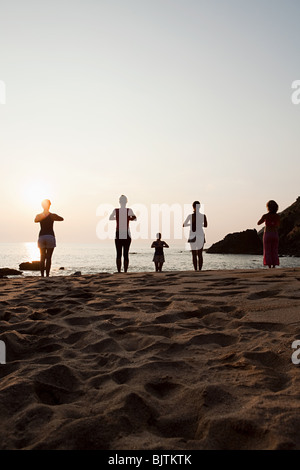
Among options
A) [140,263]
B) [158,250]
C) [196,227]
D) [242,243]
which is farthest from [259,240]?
[196,227]

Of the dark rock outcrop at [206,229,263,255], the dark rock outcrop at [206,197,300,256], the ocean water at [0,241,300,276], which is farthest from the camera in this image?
the dark rock outcrop at [206,229,263,255]

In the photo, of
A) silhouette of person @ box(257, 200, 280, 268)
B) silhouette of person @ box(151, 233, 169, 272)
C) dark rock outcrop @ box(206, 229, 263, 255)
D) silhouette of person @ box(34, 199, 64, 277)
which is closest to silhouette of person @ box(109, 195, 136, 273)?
silhouette of person @ box(34, 199, 64, 277)

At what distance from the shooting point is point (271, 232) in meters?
8.46

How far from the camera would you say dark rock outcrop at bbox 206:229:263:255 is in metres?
72.0

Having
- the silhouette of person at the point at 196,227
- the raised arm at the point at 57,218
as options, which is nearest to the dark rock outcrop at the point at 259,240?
the silhouette of person at the point at 196,227

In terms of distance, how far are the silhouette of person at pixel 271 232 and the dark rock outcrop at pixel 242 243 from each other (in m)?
65.0

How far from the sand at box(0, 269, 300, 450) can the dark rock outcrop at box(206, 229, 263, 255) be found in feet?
230

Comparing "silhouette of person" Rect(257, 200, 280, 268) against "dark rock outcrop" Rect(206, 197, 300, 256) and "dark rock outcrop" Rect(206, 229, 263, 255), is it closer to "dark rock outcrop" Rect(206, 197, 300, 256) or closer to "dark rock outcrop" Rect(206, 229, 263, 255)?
"dark rock outcrop" Rect(206, 197, 300, 256)

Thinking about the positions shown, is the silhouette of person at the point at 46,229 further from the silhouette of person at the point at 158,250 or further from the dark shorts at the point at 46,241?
the silhouette of person at the point at 158,250

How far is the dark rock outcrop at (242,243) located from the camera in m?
72.0

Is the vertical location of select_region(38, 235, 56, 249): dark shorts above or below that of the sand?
above

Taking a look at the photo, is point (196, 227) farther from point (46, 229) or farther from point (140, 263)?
point (140, 263)
